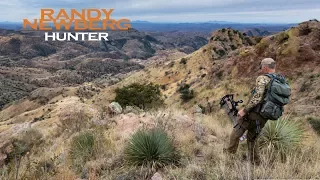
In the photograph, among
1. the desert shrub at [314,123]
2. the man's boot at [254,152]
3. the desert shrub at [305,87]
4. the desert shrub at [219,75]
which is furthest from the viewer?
the desert shrub at [219,75]

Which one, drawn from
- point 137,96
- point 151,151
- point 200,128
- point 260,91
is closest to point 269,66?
point 260,91

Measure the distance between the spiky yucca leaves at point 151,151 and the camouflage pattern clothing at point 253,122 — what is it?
3.64 ft

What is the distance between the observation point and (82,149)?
7.58m

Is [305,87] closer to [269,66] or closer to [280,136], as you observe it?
[280,136]

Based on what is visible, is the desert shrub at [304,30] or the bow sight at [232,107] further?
the desert shrub at [304,30]

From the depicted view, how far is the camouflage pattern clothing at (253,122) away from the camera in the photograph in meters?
5.25

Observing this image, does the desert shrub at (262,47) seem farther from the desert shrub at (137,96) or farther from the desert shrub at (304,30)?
the desert shrub at (137,96)

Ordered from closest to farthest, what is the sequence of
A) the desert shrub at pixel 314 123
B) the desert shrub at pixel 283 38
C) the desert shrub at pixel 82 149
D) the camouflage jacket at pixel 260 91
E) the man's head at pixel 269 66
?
the camouflage jacket at pixel 260 91
the man's head at pixel 269 66
the desert shrub at pixel 82 149
the desert shrub at pixel 314 123
the desert shrub at pixel 283 38

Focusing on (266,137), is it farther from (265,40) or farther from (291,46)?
(265,40)

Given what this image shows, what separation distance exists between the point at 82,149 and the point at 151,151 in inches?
82.7

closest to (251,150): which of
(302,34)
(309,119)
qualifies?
(309,119)

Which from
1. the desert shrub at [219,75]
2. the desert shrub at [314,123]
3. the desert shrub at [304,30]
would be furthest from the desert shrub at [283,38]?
the desert shrub at [314,123]

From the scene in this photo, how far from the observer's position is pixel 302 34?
24.8 m

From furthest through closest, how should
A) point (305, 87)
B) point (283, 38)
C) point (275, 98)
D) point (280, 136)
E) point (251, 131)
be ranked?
1. point (283, 38)
2. point (305, 87)
3. point (280, 136)
4. point (251, 131)
5. point (275, 98)
